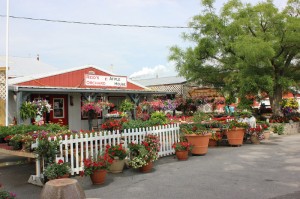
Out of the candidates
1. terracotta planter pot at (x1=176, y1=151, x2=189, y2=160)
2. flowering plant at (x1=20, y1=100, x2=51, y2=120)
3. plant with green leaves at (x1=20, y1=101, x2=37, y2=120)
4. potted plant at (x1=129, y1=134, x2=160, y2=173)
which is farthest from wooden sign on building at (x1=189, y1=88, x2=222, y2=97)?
potted plant at (x1=129, y1=134, x2=160, y2=173)

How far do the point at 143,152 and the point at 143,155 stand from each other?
0.08m

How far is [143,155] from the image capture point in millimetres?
7895

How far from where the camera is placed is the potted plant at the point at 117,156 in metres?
7.73

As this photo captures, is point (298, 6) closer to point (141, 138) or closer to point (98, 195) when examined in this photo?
point (141, 138)

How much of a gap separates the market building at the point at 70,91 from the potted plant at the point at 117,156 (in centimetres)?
869

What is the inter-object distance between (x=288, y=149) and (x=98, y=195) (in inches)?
307

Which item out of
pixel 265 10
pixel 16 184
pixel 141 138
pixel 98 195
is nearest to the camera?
pixel 98 195

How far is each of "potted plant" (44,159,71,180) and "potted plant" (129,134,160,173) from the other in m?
1.80

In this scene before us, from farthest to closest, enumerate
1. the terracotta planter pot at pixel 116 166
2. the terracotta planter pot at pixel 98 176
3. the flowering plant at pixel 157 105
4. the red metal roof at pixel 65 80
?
the flowering plant at pixel 157 105 → the red metal roof at pixel 65 80 → the terracotta planter pot at pixel 116 166 → the terracotta planter pot at pixel 98 176

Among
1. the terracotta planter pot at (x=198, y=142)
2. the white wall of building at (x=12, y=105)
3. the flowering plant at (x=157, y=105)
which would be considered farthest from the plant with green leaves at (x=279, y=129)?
the white wall of building at (x=12, y=105)

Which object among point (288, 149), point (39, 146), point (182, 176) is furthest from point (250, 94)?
point (39, 146)

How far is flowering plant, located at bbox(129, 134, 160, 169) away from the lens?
7863 millimetres

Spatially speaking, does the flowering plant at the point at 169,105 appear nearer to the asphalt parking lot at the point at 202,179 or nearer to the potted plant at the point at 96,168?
the asphalt parking lot at the point at 202,179

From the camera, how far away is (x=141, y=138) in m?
9.21
